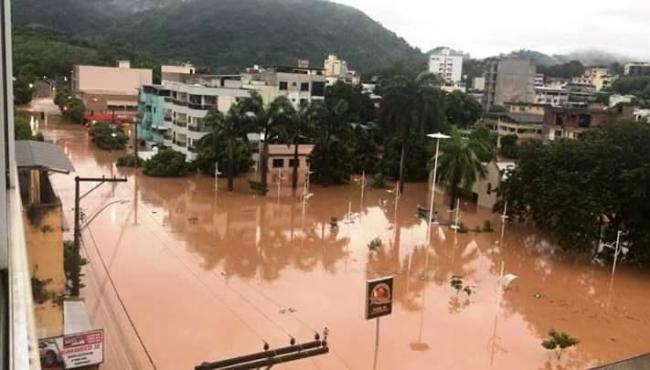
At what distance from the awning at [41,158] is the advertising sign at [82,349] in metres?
2.07

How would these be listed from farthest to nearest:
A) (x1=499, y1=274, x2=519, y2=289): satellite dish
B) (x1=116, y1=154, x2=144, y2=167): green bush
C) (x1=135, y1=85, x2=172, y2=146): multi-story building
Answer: (x1=135, y1=85, x2=172, y2=146): multi-story building → (x1=116, y1=154, x2=144, y2=167): green bush → (x1=499, y1=274, x2=519, y2=289): satellite dish

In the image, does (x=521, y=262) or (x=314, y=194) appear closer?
(x=521, y=262)

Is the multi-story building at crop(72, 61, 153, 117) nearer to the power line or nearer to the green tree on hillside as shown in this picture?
the green tree on hillside

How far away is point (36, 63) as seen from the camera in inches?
2067

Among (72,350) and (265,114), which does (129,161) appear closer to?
(265,114)

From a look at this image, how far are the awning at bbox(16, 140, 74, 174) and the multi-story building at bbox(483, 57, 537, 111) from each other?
49.5 metres

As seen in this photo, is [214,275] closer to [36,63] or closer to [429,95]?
[429,95]

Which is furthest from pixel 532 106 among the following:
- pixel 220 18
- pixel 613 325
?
pixel 220 18

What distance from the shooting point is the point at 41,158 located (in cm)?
787

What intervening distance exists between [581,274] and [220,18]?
88.6m

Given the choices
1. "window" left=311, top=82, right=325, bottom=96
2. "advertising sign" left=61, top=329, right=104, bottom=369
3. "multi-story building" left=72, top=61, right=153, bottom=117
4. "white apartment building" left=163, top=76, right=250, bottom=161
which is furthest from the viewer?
"multi-story building" left=72, top=61, right=153, bottom=117

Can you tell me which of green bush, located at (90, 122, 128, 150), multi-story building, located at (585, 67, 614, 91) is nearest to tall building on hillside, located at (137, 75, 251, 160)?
green bush, located at (90, 122, 128, 150)

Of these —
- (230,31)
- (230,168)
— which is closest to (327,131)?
(230,168)

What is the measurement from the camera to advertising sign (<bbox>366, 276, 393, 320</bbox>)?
374 inches
